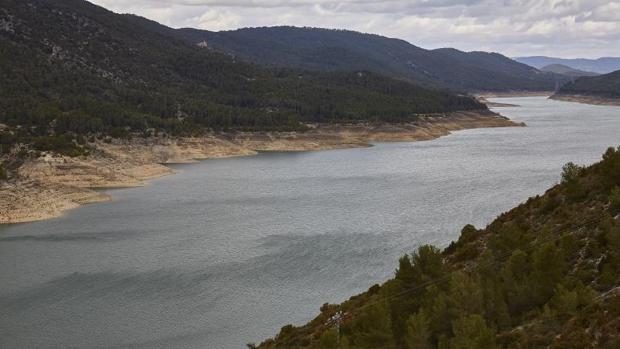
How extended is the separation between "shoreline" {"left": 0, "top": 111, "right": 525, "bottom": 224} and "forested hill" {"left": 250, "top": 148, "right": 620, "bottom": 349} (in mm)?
48734

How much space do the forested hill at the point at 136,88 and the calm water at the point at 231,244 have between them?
910 inches

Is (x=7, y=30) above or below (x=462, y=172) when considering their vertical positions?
above

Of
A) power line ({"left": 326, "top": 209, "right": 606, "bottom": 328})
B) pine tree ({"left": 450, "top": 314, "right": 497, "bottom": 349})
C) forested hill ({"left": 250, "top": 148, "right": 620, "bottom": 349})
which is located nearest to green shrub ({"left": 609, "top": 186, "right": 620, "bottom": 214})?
forested hill ({"left": 250, "top": 148, "right": 620, "bottom": 349})

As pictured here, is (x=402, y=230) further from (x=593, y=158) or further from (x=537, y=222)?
(x=593, y=158)

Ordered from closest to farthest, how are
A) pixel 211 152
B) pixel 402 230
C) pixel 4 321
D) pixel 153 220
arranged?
pixel 4 321
pixel 402 230
pixel 153 220
pixel 211 152

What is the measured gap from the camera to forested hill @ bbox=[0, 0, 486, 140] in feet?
364

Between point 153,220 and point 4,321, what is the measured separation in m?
27.6

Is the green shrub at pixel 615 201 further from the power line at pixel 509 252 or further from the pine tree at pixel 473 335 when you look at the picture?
the pine tree at pixel 473 335

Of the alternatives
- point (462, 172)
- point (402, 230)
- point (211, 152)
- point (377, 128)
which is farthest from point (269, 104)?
point (402, 230)

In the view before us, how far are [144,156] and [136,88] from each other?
47.9m

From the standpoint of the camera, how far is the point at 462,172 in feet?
300

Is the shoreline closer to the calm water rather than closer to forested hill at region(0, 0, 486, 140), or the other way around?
the calm water

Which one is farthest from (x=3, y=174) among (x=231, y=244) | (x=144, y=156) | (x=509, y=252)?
(x=509, y=252)

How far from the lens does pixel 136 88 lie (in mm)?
145875
